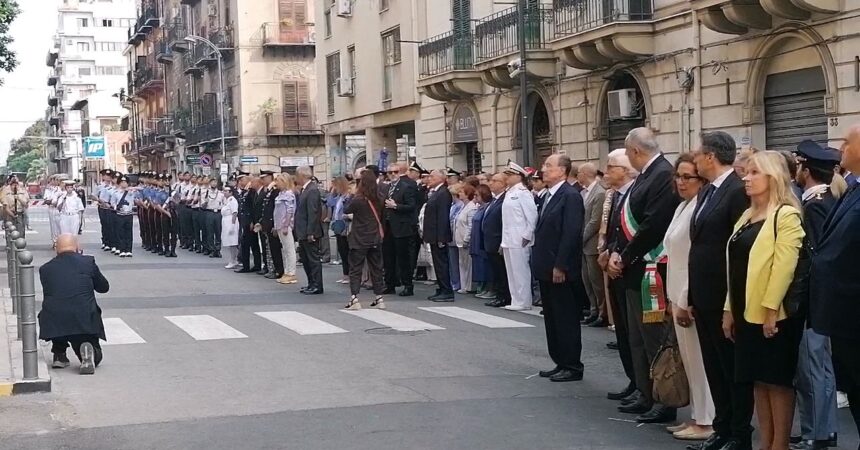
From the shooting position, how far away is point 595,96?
82.1 feet

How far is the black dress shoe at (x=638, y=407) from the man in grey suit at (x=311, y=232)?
1026 cm

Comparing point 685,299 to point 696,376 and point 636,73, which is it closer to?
point 696,376

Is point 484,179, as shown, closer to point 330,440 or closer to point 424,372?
point 424,372

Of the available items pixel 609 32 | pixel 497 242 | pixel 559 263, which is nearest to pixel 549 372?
pixel 559 263

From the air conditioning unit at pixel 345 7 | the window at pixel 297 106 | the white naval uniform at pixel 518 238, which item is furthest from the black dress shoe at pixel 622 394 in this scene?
the window at pixel 297 106

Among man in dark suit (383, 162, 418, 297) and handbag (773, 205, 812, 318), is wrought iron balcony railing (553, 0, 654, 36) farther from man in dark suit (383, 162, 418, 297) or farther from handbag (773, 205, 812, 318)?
handbag (773, 205, 812, 318)

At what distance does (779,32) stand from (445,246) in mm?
→ 6165

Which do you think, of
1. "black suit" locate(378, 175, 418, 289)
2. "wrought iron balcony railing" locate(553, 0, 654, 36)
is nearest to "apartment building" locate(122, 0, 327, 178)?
"wrought iron balcony railing" locate(553, 0, 654, 36)

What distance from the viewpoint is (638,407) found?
8977mm

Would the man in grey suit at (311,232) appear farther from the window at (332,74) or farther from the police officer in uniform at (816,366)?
the window at (332,74)

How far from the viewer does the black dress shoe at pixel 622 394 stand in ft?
30.8

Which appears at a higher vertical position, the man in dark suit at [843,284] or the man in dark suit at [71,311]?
the man in dark suit at [843,284]

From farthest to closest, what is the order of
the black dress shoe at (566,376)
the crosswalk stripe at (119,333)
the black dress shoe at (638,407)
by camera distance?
1. the crosswalk stripe at (119,333)
2. the black dress shoe at (566,376)
3. the black dress shoe at (638,407)

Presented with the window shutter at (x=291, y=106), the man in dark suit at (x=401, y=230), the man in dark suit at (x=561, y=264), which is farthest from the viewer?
the window shutter at (x=291, y=106)
